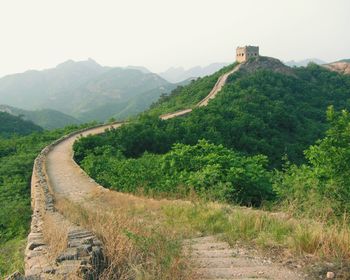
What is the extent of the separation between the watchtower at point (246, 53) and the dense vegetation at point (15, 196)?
3581 cm

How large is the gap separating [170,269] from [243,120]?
88.2ft

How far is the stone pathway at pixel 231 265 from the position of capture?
457 cm

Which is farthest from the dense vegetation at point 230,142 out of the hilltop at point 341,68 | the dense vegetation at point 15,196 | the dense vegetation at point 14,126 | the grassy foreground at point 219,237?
the dense vegetation at point 14,126

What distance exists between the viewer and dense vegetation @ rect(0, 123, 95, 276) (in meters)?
9.21

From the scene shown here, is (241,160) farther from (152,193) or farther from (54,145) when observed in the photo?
(54,145)

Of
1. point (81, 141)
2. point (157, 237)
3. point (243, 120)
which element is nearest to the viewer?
point (157, 237)

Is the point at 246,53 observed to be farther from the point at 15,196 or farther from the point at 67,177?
the point at 15,196

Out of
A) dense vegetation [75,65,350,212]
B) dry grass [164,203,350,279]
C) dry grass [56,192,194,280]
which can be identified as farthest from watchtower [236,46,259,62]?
dry grass [56,192,194,280]

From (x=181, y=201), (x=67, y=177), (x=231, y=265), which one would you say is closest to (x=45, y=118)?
(x=67, y=177)

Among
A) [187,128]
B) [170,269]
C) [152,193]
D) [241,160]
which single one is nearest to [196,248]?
[170,269]

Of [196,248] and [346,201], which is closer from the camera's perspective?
[196,248]

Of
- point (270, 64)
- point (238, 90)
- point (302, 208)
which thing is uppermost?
point (270, 64)

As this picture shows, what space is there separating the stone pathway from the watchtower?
51806mm

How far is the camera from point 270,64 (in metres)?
53.0
